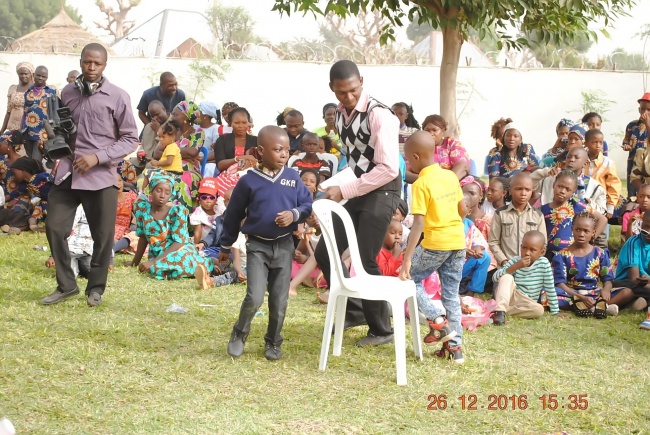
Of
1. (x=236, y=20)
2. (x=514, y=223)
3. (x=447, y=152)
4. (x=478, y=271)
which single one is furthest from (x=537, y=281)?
(x=236, y=20)

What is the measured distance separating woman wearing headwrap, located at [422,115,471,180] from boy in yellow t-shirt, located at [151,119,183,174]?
315 centimetres

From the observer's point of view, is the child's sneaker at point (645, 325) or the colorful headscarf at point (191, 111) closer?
the child's sneaker at point (645, 325)

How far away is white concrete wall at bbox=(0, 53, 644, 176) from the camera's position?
63.5 ft

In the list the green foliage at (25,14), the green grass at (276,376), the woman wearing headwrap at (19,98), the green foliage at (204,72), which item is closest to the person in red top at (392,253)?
the green grass at (276,376)

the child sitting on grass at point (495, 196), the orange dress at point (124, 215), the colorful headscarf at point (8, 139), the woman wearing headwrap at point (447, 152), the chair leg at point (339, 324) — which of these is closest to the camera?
the chair leg at point (339, 324)

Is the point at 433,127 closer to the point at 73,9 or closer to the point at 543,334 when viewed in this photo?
the point at 543,334

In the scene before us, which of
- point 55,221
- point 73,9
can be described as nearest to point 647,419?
point 55,221

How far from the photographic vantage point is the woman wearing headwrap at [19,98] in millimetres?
13883

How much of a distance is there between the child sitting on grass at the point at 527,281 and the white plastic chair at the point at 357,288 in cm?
181

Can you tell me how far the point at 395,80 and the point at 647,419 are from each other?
15587mm

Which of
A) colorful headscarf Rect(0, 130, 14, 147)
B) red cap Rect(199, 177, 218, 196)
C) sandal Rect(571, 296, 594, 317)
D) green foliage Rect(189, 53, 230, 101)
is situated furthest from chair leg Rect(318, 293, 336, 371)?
green foliage Rect(189, 53, 230, 101)

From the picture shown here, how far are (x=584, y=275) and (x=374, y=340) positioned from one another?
2603 mm

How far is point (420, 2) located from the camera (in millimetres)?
10609

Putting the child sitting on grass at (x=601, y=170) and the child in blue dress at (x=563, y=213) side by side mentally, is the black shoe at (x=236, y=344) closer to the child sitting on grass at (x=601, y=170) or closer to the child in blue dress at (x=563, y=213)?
the child in blue dress at (x=563, y=213)
